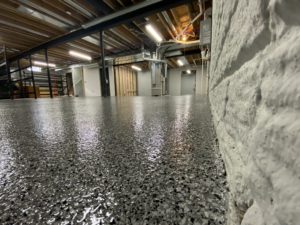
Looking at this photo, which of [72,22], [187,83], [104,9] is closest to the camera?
[104,9]

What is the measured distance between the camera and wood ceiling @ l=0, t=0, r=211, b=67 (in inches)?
137

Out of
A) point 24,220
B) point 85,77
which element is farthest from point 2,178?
point 85,77

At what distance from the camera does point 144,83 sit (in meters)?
10.4

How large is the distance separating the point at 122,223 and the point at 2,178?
314 millimetres

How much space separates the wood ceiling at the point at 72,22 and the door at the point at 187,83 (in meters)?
4.95

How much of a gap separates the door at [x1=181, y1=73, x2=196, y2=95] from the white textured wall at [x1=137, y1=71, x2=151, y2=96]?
2.25 m

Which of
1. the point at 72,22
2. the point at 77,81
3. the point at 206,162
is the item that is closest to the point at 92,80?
the point at 77,81

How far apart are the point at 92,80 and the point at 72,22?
16.9 feet

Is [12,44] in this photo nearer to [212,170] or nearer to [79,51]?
[79,51]

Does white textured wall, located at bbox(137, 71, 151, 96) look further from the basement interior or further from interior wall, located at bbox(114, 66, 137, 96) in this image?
the basement interior

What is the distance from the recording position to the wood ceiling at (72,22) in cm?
348

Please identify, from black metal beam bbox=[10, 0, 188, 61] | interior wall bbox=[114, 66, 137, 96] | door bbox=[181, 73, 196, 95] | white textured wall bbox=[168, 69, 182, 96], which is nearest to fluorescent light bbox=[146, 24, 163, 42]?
black metal beam bbox=[10, 0, 188, 61]

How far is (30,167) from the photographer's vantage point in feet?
1.31

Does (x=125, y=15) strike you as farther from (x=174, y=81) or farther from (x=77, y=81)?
(x=77, y=81)
